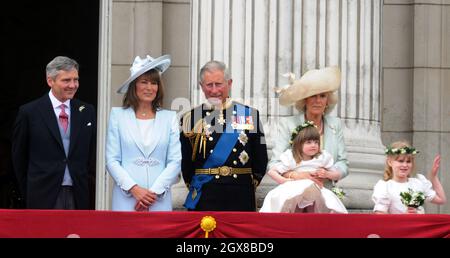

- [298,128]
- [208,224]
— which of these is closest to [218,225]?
[208,224]

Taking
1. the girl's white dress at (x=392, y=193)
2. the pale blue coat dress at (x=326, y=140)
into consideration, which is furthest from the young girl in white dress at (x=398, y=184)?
the pale blue coat dress at (x=326, y=140)

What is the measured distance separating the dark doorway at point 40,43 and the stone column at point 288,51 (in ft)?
21.6

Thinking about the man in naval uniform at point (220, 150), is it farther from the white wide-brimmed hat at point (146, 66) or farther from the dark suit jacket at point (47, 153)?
the dark suit jacket at point (47, 153)

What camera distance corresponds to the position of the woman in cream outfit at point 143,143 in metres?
10.3

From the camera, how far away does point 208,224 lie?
9.23 m

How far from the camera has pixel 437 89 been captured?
46.6 ft

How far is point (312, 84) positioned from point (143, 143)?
143cm

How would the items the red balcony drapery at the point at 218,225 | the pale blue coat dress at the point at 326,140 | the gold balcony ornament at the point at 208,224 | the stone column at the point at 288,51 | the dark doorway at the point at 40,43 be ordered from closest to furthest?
the red balcony drapery at the point at 218,225 → the gold balcony ornament at the point at 208,224 → the pale blue coat dress at the point at 326,140 → the stone column at the point at 288,51 → the dark doorway at the point at 40,43

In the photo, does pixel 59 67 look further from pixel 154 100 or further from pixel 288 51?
pixel 288 51

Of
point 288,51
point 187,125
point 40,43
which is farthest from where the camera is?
point 40,43
